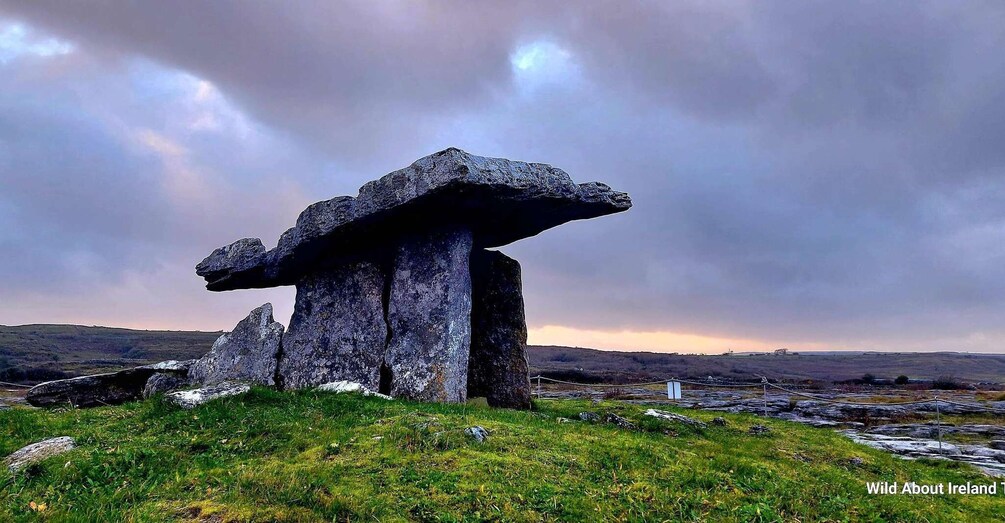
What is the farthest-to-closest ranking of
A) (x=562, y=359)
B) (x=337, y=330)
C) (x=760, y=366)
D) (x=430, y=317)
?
(x=562, y=359)
(x=760, y=366)
(x=337, y=330)
(x=430, y=317)

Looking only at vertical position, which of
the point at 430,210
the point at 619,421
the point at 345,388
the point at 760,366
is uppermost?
the point at 430,210

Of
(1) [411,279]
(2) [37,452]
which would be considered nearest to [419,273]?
(1) [411,279]

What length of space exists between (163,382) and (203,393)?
6039 mm

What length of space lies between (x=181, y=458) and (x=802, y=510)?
7938 millimetres

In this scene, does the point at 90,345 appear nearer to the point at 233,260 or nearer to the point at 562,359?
the point at 562,359

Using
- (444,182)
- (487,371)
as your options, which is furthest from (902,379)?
(444,182)

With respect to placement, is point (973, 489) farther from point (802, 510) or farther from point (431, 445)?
point (431, 445)

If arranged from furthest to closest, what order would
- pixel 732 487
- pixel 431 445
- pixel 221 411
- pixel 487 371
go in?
pixel 487 371, pixel 221 411, pixel 431 445, pixel 732 487

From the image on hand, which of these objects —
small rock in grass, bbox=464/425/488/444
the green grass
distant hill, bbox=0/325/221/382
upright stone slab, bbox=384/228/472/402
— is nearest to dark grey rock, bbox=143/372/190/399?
the green grass

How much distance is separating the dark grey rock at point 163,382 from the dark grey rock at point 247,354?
0.92 ft

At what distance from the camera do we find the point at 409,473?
716cm

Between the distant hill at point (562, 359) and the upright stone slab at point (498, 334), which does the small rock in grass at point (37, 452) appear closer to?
the upright stone slab at point (498, 334)

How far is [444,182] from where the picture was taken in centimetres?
1312

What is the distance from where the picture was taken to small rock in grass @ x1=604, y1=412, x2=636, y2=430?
11841 millimetres
